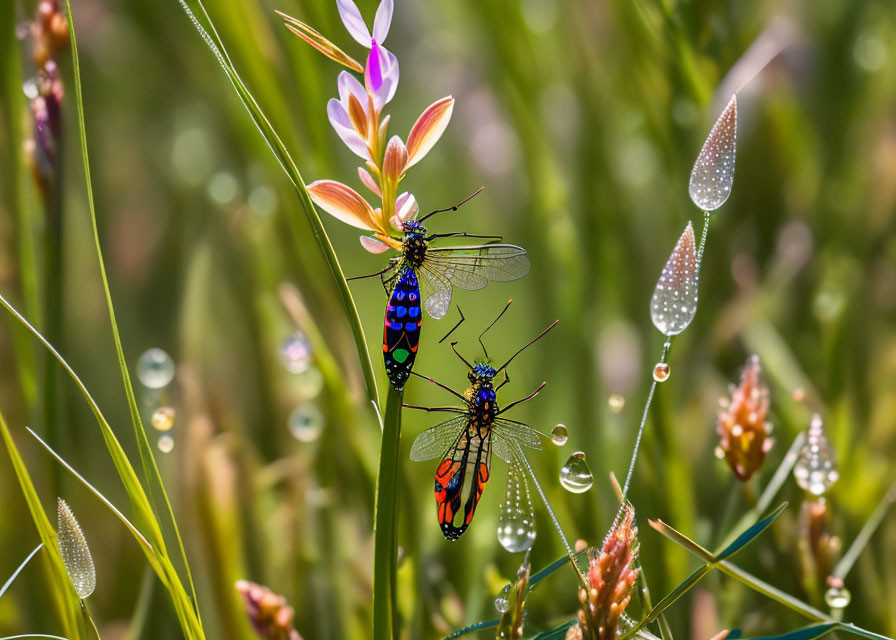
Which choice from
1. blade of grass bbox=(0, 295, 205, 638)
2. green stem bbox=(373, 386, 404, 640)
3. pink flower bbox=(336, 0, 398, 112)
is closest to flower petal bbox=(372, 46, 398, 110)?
pink flower bbox=(336, 0, 398, 112)

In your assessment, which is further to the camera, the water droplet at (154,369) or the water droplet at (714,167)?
the water droplet at (154,369)

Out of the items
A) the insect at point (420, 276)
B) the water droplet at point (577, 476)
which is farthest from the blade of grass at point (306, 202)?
the water droplet at point (577, 476)

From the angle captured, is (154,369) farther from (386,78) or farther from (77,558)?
(386,78)

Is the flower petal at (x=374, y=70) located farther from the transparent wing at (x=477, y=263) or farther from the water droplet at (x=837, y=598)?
the water droplet at (x=837, y=598)

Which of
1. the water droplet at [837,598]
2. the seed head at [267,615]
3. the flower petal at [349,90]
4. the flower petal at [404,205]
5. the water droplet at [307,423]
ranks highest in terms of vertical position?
the flower petal at [349,90]

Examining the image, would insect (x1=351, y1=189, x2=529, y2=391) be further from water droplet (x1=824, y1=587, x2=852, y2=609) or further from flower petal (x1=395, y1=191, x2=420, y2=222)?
water droplet (x1=824, y1=587, x2=852, y2=609)

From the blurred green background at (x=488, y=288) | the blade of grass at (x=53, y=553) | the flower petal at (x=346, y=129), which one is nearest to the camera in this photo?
the flower petal at (x=346, y=129)

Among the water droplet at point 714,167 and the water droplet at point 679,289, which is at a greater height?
the water droplet at point 714,167

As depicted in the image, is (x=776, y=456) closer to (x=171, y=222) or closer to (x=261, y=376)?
(x=261, y=376)
